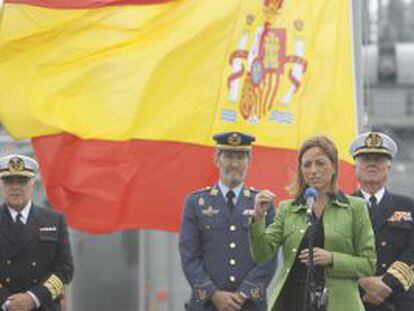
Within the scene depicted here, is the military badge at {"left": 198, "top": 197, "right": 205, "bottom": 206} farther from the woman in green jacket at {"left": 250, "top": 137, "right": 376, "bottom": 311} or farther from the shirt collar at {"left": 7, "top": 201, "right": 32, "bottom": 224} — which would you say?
the shirt collar at {"left": 7, "top": 201, "right": 32, "bottom": 224}

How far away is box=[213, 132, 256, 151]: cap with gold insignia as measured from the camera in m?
7.81

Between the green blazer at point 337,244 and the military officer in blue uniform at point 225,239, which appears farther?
→ the military officer in blue uniform at point 225,239

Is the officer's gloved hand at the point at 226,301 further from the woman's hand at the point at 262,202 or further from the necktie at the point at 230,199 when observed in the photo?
the woman's hand at the point at 262,202

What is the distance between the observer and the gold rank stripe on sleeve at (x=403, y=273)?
7.57 metres

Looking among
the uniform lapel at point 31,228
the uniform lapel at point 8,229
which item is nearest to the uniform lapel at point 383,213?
the uniform lapel at point 31,228

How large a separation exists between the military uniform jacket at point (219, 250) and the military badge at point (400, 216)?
0.79 metres

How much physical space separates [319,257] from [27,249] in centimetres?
233

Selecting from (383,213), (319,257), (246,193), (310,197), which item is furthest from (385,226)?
(310,197)

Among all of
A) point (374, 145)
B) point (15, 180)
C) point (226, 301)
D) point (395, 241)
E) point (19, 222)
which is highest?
point (374, 145)

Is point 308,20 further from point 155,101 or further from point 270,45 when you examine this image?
point 155,101

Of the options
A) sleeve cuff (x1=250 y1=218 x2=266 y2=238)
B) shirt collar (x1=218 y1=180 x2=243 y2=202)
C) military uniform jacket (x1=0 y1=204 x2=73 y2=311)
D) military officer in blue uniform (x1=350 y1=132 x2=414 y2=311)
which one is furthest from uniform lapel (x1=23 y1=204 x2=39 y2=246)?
military officer in blue uniform (x1=350 y1=132 x2=414 y2=311)

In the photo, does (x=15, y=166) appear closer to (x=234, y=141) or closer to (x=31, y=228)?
(x=31, y=228)

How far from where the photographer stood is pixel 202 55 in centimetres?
880

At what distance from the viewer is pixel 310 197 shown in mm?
6434
